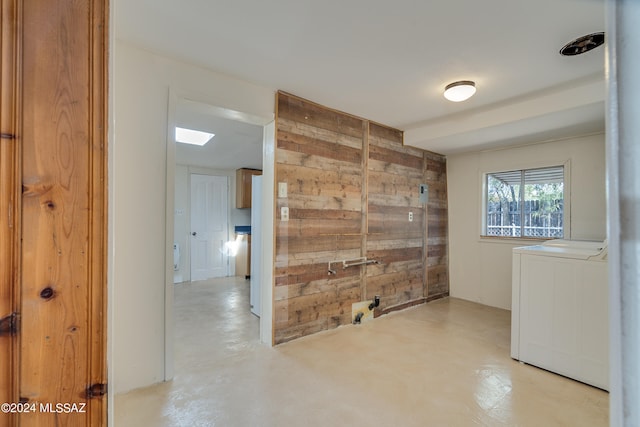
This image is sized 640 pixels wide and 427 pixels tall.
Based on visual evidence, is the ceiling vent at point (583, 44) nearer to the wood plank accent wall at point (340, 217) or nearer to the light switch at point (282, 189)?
the wood plank accent wall at point (340, 217)

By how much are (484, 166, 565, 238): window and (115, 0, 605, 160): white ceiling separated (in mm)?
792

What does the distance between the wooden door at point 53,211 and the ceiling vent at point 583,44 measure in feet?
8.20

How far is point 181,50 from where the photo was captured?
204cm

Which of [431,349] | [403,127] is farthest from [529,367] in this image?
[403,127]

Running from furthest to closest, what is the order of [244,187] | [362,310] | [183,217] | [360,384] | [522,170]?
[244,187] < [183,217] < [522,170] < [362,310] < [360,384]

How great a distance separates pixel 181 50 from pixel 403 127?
2637 millimetres

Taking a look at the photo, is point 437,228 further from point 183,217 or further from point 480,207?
point 183,217

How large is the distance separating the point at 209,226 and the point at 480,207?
4795mm

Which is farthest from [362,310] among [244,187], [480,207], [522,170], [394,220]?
[244,187]

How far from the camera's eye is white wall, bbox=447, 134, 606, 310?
10.7 ft

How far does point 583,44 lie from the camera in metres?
1.88

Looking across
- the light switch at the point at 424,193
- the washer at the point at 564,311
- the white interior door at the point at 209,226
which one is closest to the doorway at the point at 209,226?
the white interior door at the point at 209,226

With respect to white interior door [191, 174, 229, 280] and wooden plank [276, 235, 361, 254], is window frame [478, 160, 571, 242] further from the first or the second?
white interior door [191, 174, 229, 280]

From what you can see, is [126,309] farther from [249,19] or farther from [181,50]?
[249,19]
